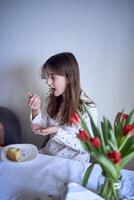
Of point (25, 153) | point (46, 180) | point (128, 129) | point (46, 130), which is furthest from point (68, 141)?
point (128, 129)

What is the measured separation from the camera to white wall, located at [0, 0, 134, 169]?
54.6 inches

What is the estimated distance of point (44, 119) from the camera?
1.36 meters

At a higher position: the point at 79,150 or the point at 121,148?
the point at 121,148

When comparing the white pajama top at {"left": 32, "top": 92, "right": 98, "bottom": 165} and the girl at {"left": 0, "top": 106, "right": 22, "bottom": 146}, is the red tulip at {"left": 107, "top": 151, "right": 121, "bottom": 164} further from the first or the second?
the girl at {"left": 0, "top": 106, "right": 22, "bottom": 146}

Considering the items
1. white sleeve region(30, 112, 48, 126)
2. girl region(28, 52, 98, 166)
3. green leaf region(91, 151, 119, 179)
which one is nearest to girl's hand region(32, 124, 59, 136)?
girl region(28, 52, 98, 166)

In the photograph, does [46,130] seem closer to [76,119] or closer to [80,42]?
[76,119]

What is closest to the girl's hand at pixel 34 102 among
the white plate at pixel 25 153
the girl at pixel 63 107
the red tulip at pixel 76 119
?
the girl at pixel 63 107

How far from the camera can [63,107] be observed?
1280 millimetres

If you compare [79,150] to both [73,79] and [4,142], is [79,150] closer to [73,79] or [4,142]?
[73,79]

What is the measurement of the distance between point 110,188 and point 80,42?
0.98 metres

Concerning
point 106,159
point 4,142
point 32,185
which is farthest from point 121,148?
point 4,142

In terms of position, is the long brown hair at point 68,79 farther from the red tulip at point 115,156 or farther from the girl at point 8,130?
the red tulip at point 115,156

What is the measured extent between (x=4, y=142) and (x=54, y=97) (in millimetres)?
515

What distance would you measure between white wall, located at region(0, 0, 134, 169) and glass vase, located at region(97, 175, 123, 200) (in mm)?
859
